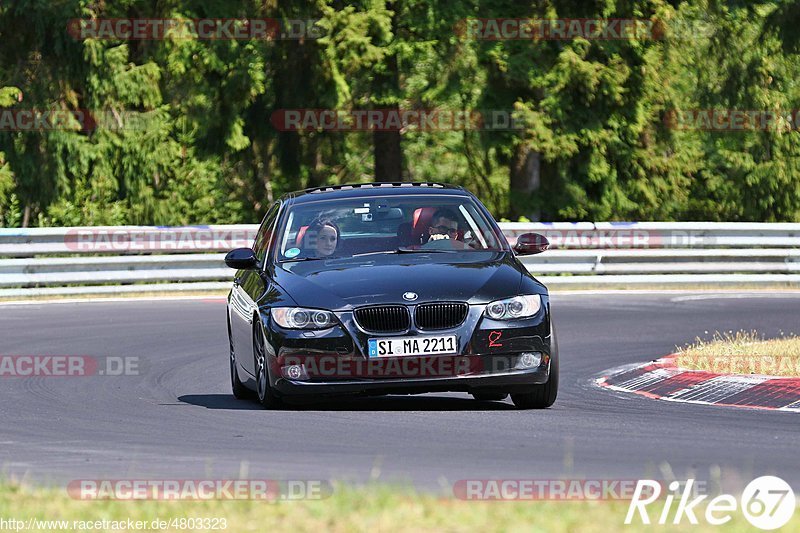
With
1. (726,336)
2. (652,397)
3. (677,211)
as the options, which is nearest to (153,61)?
(677,211)

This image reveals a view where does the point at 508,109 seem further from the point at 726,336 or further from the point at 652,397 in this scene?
the point at 652,397

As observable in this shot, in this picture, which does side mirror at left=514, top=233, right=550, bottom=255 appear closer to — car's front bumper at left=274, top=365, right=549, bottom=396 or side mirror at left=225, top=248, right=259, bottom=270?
car's front bumper at left=274, top=365, right=549, bottom=396

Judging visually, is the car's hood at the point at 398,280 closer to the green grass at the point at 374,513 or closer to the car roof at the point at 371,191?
the car roof at the point at 371,191

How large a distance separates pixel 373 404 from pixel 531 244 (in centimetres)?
171

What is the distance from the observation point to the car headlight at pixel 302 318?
10547 millimetres

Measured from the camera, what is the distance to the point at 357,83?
32094 millimetres

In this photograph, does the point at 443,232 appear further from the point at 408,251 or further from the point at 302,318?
the point at 302,318

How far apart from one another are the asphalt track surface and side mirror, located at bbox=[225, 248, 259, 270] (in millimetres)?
1034

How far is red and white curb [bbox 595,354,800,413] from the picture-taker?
11430 mm

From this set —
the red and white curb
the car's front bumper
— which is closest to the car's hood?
the car's front bumper

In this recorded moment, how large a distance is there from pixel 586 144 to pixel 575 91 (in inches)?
49.0

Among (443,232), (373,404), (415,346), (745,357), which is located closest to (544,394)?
(415,346)

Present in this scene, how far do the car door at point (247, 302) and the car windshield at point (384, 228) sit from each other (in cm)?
34

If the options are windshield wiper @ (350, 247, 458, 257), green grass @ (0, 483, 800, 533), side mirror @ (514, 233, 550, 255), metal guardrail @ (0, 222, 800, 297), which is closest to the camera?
green grass @ (0, 483, 800, 533)
